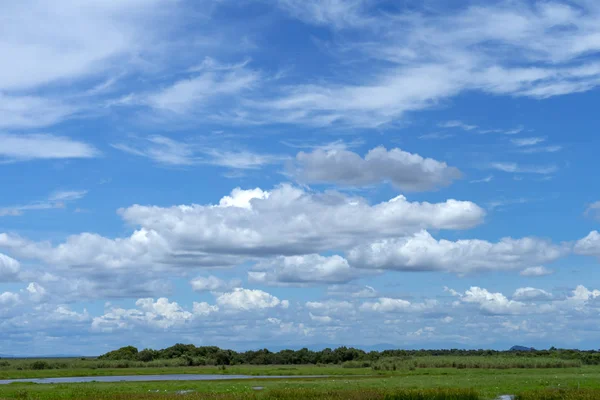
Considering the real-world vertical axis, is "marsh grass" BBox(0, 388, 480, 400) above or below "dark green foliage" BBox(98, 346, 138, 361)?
below

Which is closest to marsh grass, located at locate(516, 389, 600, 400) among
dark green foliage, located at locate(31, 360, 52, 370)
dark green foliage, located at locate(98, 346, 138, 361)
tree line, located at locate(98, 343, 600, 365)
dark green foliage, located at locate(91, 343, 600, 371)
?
dark green foliage, located at locate(91, 343, 600, 371)

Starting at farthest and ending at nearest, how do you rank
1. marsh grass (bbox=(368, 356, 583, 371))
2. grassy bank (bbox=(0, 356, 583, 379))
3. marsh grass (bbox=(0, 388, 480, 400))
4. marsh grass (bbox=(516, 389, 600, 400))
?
marsh grass (bbox=(368, 356, 583, 371))
grassy bank (bbox=(0, 356, 583, 379))
marsh grass (bbox=(0, 388, 480, 400))
marsh grass (bbox=(516, 389, 600, 400))

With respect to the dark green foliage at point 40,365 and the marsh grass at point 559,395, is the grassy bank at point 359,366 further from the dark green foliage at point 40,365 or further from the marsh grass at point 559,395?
the marsh grass at point 559,395

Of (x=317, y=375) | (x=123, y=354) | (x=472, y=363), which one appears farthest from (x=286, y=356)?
(x=317, y=375)

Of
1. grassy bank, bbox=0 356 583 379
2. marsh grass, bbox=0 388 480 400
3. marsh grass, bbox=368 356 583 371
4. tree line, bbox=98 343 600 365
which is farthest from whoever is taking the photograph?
tree line, bbox=98 343 600 365

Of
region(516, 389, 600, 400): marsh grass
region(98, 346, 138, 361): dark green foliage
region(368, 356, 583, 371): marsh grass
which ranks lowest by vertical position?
region(516, 389, 600, 400): marsh grass

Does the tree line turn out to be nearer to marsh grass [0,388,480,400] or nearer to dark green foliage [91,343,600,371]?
dark green foliage [91,343,600,371]

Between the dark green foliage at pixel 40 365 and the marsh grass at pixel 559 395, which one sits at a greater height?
the dark green foliage at pixel 40 365

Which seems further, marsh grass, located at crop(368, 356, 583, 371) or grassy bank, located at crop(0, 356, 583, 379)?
marsh grass, located at crop(368, 356, 583, 371)

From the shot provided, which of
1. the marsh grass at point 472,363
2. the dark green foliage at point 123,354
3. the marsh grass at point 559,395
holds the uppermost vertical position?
the dark green foliage at point 123,354

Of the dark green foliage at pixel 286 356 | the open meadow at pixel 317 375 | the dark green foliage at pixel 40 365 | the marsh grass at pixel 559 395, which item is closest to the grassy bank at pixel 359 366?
the dark green foliage at pixel 40 365

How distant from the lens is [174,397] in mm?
53000

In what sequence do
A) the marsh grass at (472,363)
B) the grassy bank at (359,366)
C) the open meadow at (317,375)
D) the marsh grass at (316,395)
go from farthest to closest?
the marsh grass at (472,363) → the grassy bank at (359,366) → the open meadow at (317,375) → the marsh grass at (316,395)

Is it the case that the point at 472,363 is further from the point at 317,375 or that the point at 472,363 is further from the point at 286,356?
the point at 286,356
